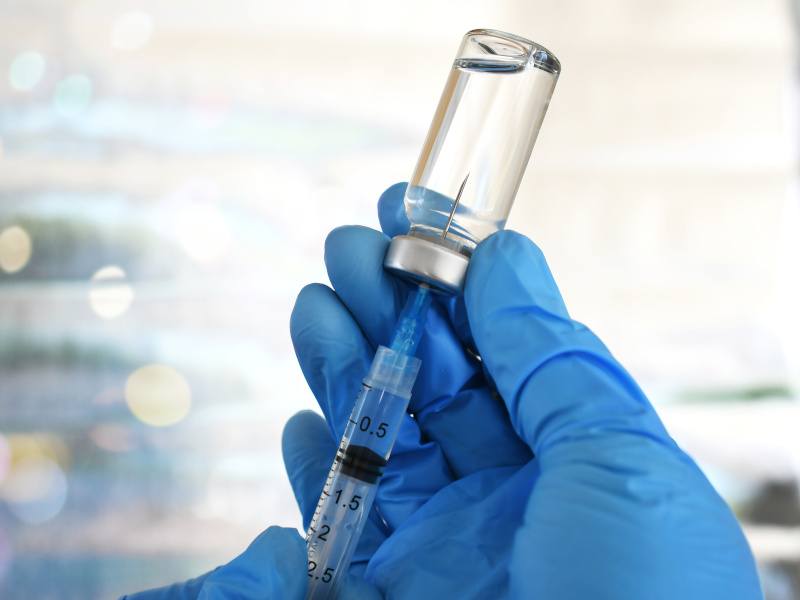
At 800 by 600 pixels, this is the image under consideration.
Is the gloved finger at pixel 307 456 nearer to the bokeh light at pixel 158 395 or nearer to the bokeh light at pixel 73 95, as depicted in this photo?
the bokeh light at pixel 158 395

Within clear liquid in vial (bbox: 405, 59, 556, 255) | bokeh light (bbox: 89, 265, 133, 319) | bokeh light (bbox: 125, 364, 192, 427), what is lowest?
bokeh light (bbox: 125, 364, 192, 427)

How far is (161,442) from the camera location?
1685 mm

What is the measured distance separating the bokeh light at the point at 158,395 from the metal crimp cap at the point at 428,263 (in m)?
0.99

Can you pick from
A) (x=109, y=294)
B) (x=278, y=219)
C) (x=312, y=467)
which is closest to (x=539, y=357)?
(x=312, y=467)

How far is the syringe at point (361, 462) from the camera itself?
86cm

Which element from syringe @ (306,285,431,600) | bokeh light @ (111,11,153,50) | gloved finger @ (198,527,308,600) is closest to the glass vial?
syringe @ (306,285,431,600)

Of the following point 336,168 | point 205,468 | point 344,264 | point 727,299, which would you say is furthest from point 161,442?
point 727,299

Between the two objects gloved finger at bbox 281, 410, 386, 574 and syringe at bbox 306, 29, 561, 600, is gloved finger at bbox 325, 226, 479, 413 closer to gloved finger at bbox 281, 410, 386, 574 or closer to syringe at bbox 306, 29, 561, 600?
syringe at bbox 306, 29, 561, 600

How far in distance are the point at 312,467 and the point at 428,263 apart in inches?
16.7

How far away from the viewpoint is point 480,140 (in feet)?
3.12

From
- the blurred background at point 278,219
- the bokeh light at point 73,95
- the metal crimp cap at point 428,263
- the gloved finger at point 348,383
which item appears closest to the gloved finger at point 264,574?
the gloved finger at point 348,383

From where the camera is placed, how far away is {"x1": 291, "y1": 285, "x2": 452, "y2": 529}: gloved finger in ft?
3.24

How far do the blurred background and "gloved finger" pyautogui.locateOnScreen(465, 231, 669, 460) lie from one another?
94 centimetres

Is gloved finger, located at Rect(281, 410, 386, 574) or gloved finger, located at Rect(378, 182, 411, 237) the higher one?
gloved finger, located at Rect(378, 182, 411, 237)
